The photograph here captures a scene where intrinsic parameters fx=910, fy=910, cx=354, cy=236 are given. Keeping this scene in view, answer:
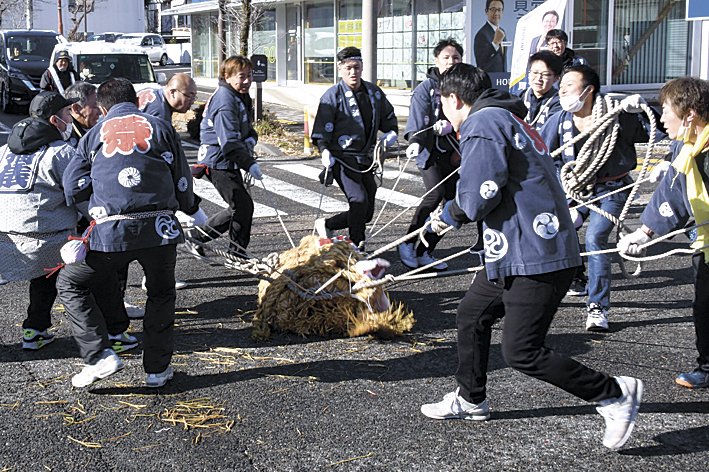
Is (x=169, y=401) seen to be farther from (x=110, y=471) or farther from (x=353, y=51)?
(x=353, y=51)

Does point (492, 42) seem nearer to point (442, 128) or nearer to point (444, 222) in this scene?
point (442, 128)

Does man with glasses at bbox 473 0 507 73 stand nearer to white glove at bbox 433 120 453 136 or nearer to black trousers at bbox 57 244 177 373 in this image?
white glove at bbox 433 120 453 136

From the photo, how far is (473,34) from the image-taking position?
2002cm

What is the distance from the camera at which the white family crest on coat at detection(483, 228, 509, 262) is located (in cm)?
396

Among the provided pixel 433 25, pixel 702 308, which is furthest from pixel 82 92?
pixel 433 25

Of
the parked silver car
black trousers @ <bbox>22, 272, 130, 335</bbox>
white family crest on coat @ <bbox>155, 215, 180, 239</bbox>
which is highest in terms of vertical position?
the parked silver car

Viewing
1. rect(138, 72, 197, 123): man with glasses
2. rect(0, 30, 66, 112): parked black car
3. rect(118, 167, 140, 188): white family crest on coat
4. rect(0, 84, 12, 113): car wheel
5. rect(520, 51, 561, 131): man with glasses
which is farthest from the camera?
rect(0, 84, 12, 113): car wheel

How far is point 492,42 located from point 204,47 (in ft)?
53.9

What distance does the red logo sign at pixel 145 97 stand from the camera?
649cm

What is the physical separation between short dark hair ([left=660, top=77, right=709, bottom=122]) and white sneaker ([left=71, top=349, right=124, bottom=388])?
3.15m

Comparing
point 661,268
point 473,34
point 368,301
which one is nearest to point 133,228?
point 368,301

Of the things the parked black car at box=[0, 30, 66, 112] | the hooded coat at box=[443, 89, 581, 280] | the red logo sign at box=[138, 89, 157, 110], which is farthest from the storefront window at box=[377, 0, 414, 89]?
the hooded coat at box=[443, 89, 581, 280]

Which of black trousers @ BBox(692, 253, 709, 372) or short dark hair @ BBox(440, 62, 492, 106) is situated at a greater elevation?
short dark hair @ BBox(440, 62, 492, 106)

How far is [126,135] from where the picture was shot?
4.59 m
